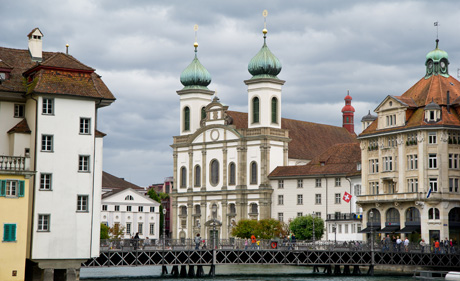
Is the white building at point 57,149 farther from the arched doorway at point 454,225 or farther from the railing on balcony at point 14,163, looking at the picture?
the arched doorway at point 454,225

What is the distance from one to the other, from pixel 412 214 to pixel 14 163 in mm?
51219

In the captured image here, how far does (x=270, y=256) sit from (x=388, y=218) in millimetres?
19524

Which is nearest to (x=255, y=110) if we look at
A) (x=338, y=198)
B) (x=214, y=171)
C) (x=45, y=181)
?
(x=214, y=171)

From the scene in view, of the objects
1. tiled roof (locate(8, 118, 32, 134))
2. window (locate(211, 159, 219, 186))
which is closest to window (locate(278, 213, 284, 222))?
window (locate(211, 159, 219, 186))

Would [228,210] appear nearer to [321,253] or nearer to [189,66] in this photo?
[189,66]

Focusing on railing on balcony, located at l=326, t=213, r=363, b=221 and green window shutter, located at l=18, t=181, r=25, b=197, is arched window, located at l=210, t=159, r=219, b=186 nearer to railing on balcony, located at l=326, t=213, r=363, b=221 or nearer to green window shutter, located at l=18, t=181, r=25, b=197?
railing on balcony, located at l=326, t=213, r=363, b=221

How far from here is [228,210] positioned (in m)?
129

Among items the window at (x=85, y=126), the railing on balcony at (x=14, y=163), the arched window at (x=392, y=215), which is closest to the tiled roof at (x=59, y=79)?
the window at (x=85, y=126)

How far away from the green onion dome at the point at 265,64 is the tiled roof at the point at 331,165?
1355 centimetres

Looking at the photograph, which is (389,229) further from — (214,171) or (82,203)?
(82,203)

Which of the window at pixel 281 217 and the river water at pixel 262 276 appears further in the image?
the window at pixel 281 217

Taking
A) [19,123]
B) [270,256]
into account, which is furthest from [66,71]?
[270,256]

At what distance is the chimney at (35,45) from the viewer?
62406 millimetres

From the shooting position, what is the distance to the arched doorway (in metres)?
92.6
